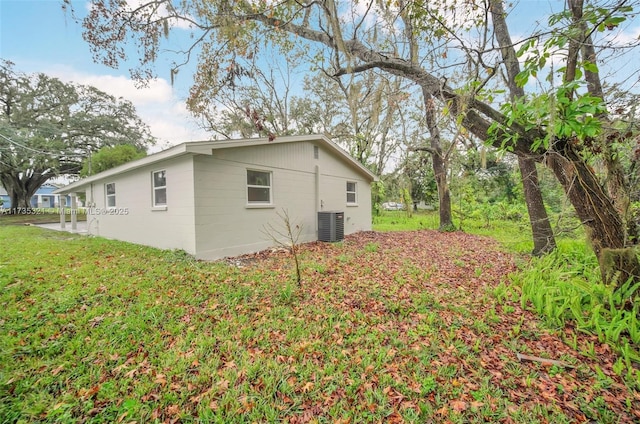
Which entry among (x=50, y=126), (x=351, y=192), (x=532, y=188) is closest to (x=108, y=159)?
(x=50, y=126)

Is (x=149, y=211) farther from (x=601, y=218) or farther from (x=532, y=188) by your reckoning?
(x=532, y=188)

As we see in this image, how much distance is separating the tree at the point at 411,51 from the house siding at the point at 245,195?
2.05 m

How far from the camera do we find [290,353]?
271 centimetres

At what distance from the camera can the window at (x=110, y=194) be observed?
944 centimetres

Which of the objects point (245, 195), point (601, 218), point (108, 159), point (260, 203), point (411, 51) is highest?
point (108, 159)

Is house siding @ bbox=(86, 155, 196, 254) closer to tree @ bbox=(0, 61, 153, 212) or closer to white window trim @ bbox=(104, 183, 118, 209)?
white window trim @ bbox=(104, 183, 118, 209)

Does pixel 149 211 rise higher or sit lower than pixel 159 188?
lower

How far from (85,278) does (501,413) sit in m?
6.31

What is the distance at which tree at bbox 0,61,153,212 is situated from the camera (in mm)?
16628

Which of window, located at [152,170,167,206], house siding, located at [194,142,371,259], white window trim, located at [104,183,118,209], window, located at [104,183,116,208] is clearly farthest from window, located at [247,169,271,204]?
window, located at [104,183,116,208]

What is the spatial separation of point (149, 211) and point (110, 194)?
3.72 m

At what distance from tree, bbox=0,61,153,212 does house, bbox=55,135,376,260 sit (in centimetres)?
1064

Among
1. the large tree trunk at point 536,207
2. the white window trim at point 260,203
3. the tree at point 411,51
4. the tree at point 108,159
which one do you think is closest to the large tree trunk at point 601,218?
the tree at point 411,51

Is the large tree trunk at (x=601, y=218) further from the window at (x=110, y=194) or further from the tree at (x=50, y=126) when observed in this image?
the tree at (x=50, y=126)
